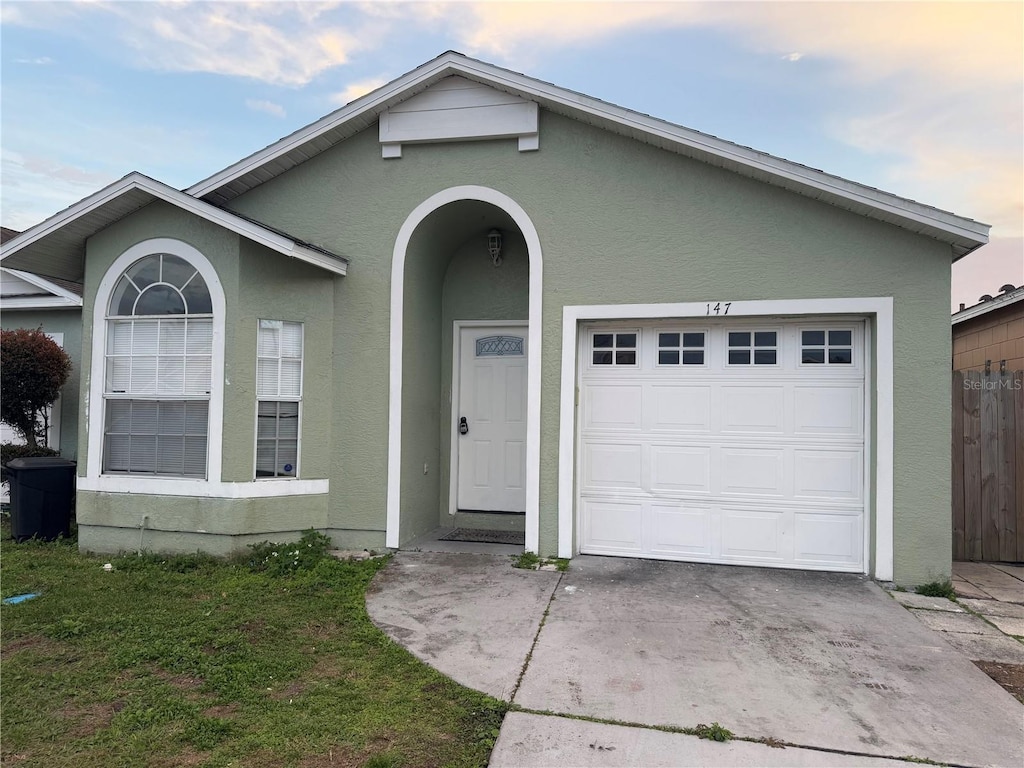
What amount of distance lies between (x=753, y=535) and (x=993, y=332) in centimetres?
574

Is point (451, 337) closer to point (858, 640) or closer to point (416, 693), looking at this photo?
point (416, 693)

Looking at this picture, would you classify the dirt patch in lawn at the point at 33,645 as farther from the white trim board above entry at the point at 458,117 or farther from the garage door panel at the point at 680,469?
the white trim board above entry at the point at 458,117

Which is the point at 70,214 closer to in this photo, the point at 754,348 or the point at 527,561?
the point at 527,561

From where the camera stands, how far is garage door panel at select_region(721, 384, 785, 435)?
5828 millimetres

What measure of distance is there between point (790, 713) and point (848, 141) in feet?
26.6

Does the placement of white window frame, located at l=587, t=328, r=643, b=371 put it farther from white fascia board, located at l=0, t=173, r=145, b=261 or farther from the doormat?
white fascia board, located at l=0, t=173, r=145, b=261

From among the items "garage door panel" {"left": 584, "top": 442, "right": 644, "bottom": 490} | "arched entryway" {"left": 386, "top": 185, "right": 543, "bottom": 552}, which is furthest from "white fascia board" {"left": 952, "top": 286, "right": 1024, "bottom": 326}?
"arched entryway" {"left": 386, "top": 185, "right": 543, "bottom": 552}

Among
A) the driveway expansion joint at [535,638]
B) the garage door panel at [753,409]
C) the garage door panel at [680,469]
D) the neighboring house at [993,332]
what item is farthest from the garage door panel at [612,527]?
the neighboring house at [993,332]

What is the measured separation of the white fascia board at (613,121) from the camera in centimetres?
511

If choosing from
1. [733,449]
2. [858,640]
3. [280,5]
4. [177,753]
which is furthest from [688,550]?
[280,5]

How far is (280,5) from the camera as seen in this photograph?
7590 mm

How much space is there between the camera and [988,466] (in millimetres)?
6387

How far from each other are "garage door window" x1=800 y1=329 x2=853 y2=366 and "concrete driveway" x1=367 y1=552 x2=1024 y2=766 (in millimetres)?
1988

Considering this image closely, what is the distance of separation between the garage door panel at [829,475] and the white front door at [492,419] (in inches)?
116
